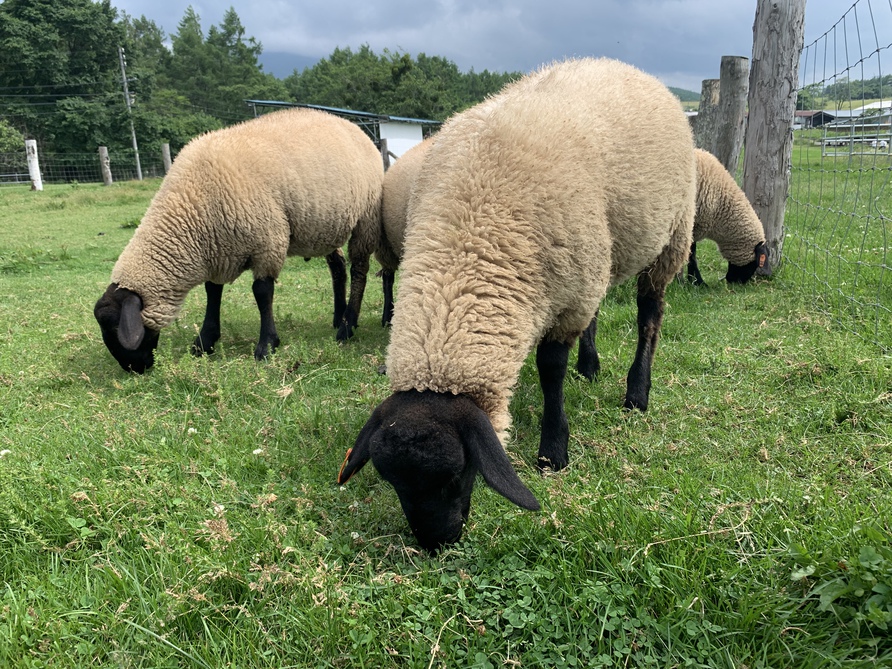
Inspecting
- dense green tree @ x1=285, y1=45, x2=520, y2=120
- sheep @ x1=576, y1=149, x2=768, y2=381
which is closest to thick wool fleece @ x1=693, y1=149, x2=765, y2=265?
sheep @ x1=576, y1=149, x2=768, y2=381

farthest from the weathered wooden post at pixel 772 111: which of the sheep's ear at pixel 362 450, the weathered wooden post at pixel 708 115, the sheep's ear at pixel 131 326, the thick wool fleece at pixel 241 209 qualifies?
the sheep's ear at pixel 131 326

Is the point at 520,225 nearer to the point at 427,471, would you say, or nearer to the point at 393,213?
the point at 427,471

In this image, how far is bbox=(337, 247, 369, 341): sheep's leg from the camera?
620 cm

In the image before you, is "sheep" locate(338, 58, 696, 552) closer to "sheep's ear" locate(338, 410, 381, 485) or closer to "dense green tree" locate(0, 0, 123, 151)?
"sheep's ear" locate(338, 410, 381, 485)

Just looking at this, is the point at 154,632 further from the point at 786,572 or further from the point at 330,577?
the point at 786,572

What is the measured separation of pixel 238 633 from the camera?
79.5 inches

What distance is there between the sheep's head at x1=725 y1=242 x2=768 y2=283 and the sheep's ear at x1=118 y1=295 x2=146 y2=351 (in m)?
6.53

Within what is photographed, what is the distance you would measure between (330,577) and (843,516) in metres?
1.95

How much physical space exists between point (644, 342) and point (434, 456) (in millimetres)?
2341

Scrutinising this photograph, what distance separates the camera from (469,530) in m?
2.54

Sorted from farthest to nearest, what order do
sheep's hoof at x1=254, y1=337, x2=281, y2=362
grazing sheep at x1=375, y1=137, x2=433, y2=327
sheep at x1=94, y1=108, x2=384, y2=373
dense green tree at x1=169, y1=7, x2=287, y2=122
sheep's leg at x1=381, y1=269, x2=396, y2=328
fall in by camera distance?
dense green tree at x1=169, y1=7, x2=287, y2=122 → sheep's leg at x1=381, y1=269, x2=396, y2=328 → grazing sheep at x1=375, y1=137, x2=433, y2=327 → sheep's hoof at x1=254, y1=337, x2=281, y2=362 → sheep at x1=94, y1=108, x2=384, y2=373

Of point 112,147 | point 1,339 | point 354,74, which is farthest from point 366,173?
point 354,74

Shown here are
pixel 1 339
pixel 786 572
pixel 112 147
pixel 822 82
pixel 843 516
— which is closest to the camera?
pixel 786 572

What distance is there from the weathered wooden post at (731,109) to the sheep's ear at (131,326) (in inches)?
288
